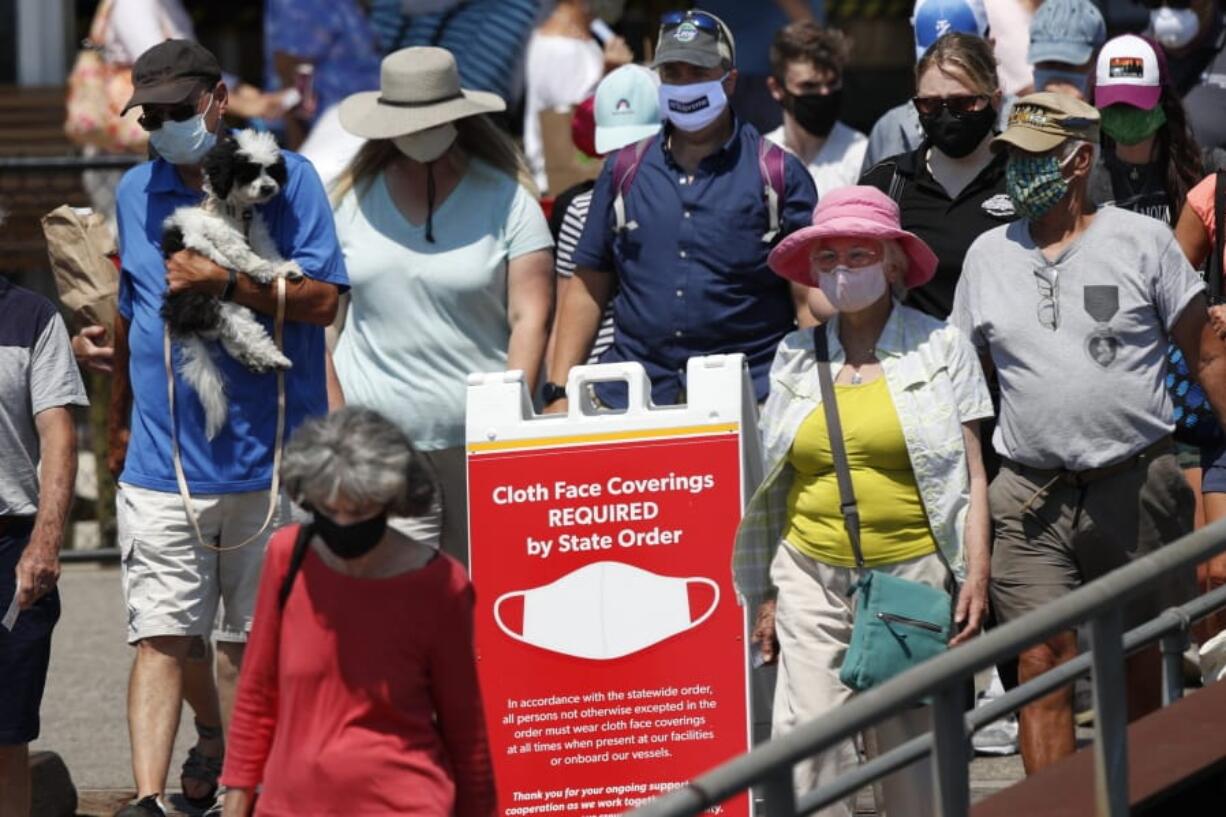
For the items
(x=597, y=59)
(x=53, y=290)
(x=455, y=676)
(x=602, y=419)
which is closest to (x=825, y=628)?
(x=602, y=419)

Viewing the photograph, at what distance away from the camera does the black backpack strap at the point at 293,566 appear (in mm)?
5629

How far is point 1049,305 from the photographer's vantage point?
282 inches

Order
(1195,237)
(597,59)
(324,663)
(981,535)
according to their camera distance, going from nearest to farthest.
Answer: (324,663)
(981,535)
(1195,237)
(597,59)

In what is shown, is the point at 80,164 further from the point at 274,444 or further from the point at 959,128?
the point at 959,128

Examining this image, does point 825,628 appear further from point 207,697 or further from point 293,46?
Result: point 293,46

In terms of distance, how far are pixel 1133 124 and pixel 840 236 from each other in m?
1.65

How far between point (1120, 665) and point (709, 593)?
1863 mm

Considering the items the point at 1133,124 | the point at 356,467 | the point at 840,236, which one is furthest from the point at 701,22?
the point at 356,467

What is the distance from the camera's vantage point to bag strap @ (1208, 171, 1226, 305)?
26.0 ft

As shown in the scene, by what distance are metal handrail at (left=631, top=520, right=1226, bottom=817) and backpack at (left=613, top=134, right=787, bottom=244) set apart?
224 cm

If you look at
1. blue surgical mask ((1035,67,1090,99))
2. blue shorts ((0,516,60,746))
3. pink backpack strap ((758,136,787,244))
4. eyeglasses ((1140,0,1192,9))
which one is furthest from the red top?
eyeglasses ((1140,0,1192,9))

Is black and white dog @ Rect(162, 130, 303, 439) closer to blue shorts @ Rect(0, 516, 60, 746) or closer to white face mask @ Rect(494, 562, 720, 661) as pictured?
blue shorts @ Rect(0, 516, 60, 746)

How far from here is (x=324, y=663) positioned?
5.56 meters

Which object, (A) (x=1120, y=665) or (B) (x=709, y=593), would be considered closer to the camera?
(A) (x=1120, y=665)
